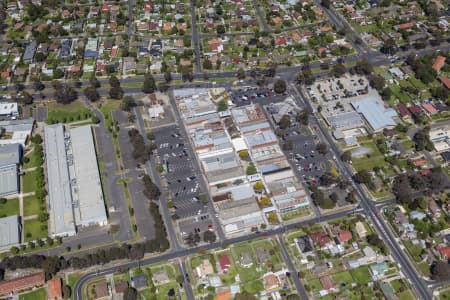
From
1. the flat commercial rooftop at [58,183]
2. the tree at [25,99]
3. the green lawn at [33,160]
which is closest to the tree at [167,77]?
the flat commercial rooftop at [58,183]

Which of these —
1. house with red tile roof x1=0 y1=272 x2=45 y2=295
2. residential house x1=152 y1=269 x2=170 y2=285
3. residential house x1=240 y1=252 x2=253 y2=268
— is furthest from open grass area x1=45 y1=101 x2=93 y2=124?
residential house x1=240 y1=252 x2=253 y2=268

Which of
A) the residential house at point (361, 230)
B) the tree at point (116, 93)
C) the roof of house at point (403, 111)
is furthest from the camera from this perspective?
the tree at point (116, 93)

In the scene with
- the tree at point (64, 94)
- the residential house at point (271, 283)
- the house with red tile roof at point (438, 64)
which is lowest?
the residential house at point (271, 283)

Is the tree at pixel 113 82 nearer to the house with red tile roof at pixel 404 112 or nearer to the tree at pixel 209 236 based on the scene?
the tree at pixel 209 236

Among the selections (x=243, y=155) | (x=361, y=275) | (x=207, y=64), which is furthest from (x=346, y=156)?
(x=207, y=64)

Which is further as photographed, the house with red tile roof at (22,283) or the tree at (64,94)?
the tree at (64,94)

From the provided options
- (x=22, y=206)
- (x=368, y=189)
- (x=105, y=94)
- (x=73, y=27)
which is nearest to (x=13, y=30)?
(x=73, y=27)
